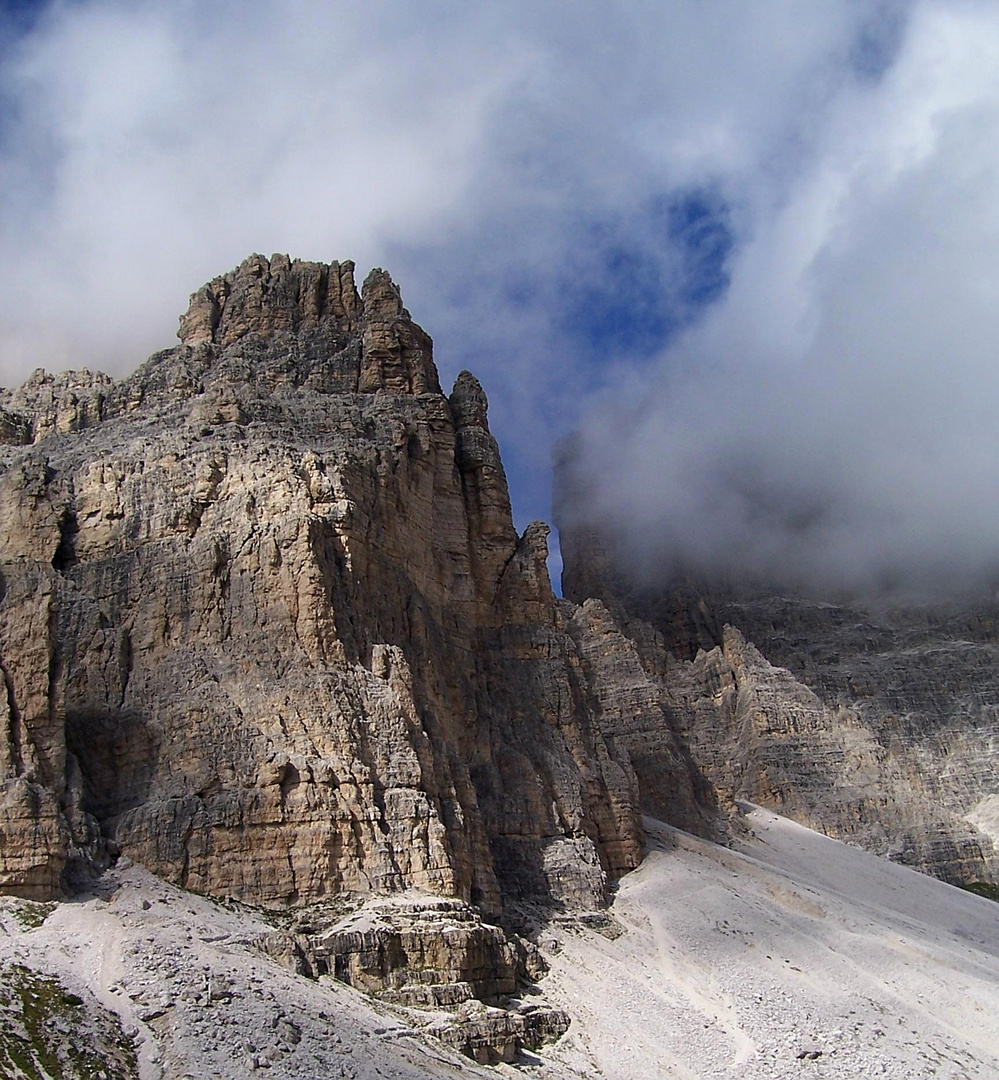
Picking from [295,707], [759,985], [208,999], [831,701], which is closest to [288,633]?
[295,707]

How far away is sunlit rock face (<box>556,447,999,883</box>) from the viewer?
10419 cm

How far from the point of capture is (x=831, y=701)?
12800 cm

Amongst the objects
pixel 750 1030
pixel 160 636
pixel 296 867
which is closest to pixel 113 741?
pixel 160 636

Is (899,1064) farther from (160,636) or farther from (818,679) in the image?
(818,679)

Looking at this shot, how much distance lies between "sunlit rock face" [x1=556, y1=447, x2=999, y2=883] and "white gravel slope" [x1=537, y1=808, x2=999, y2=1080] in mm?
23455

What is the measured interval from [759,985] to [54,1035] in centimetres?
2938

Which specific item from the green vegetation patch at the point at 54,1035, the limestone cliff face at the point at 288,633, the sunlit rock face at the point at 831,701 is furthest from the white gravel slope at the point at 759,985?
the sunlit rock face at the point at 831,701

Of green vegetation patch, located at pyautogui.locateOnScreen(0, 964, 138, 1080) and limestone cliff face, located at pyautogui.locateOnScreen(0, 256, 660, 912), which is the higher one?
limestone cliff face, located at pyautogui.locateOnScreen(0, 256, 660, 912)

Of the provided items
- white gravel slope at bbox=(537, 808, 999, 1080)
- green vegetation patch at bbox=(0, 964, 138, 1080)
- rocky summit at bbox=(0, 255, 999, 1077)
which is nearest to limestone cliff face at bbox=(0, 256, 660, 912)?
rocky summit at bbox=(0, 255, 999, 1077)

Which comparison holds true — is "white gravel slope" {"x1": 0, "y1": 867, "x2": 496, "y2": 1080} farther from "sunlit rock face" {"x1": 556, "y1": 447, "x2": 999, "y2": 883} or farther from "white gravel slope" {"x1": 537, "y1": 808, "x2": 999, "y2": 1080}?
"sunlit rock face" {"x1": 556, "y1": 447, "x2": 999, "y2": 883}

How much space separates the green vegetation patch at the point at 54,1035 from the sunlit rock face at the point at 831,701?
57013mm

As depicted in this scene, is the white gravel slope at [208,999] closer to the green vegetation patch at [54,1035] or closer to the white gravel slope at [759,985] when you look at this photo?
the green vegetation patch at [54,1035]

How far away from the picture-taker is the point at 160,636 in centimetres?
4881

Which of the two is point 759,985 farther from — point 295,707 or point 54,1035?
point 54,1035
